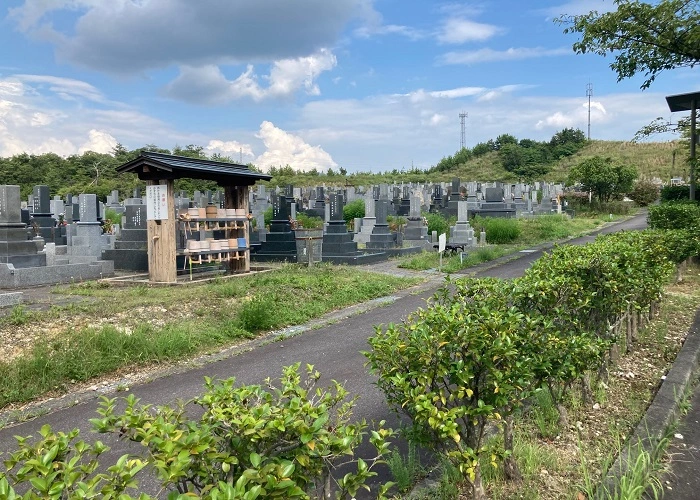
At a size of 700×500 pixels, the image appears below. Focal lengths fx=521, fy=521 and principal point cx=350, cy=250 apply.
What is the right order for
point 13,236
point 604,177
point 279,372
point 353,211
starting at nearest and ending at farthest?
point 279,372 < point 13,236 < point 353,211 < point 604,177

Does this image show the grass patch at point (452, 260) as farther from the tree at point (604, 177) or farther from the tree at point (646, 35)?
the tree at point (604, 177)

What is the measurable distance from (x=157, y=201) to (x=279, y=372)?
6431 mm

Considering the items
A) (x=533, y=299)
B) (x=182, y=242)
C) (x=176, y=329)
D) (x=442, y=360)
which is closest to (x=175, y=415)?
(x=442, y=360)

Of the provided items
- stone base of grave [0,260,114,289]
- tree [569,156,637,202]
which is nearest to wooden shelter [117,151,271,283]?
stone base of grave [0,260,114,289]

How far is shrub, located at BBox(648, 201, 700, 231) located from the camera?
11.2 m

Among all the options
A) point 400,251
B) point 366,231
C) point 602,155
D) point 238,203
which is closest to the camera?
point 238,203

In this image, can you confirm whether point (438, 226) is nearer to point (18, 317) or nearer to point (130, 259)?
point (130, 259)

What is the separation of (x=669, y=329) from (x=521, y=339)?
4919 mm

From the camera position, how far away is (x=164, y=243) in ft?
35.8

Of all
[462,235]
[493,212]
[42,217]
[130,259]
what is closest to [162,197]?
[130,259]

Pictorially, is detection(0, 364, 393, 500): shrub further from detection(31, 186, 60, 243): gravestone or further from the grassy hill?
the grassy hill

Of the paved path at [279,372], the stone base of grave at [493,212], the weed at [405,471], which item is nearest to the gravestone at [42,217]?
the paved path at [279,372]

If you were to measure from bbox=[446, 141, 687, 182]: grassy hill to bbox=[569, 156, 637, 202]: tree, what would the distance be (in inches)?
921

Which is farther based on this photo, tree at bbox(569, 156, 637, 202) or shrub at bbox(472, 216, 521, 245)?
tree at bbox(569, 156, 637, 202)
